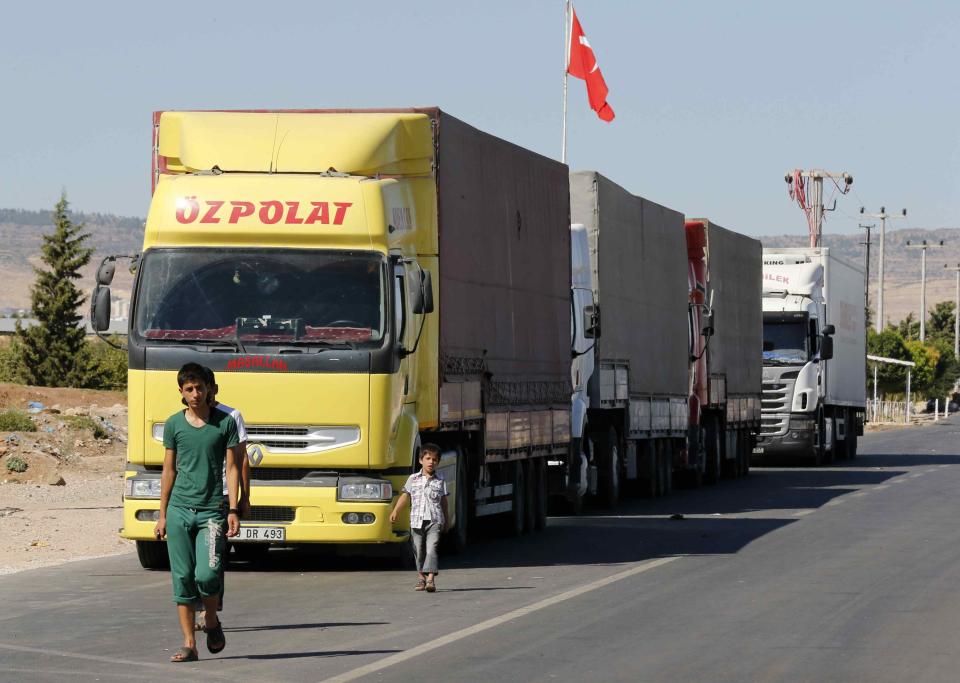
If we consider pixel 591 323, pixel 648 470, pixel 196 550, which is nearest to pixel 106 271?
pixel 196 550

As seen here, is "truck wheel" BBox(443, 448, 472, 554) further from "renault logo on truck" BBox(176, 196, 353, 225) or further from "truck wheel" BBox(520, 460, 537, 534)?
"renault logo on truck" BBox(176, 196, 353, 225)

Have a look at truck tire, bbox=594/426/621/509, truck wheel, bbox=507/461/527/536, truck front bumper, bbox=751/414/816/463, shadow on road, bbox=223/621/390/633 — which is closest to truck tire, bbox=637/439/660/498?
truck tire, bbox=594/426/621/509

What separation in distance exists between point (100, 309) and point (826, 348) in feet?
87.3

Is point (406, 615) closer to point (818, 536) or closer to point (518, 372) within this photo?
point (518, 372)

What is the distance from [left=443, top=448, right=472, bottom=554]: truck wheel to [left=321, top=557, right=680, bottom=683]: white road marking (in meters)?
1.80

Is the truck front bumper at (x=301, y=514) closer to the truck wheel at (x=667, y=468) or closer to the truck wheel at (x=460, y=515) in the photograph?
the truck wheel at (x=460, y=515)

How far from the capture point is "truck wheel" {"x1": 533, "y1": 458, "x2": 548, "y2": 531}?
2108 cm

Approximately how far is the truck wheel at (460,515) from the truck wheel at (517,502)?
6.93 ft

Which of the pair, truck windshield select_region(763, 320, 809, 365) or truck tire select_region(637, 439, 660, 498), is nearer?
truck tire select_region(637, 439, 660, 498)

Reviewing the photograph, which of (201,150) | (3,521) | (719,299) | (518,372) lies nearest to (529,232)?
(518,372)

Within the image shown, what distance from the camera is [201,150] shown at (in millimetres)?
16219

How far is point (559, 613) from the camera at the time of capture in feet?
42.4

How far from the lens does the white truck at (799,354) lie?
3959cm

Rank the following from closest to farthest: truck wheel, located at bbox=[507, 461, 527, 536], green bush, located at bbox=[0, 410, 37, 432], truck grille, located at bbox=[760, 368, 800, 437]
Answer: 1. truck wheel, located at bbox=[507, 461, 527, 536]
2. green bush, located at bbox=[0, 410, 37, 432]
3. truck grille, located at bbox=[760, 368, 800, 437]
